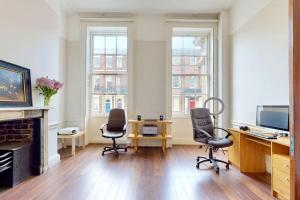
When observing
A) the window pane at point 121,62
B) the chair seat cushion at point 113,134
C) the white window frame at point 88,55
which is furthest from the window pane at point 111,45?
the chair seat cushion at point 113,134

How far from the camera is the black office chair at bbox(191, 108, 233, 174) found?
359cm

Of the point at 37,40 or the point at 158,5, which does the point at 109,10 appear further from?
the point at 37,40

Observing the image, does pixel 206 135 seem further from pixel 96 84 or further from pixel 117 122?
pixel 96 84

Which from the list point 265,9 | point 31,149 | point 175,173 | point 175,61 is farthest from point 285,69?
point 31,149

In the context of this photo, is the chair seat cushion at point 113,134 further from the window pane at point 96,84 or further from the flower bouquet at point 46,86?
the window pane at point 96,84

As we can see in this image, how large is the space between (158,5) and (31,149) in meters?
4.03

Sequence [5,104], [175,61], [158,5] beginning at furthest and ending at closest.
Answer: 1. [175,61]
2. [158,5]
3. [5,104]

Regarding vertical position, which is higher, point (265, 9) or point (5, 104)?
point (265, 9)

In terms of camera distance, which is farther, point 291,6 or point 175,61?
point 175,61

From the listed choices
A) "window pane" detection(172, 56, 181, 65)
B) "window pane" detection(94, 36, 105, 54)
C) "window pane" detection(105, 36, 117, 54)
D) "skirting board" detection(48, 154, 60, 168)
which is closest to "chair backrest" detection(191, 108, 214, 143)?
"window pane" detection(172, 56, 181, 65)

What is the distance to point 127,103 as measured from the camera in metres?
5.54

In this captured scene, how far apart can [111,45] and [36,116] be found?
10.4 feet

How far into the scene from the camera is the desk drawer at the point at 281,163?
2439mm

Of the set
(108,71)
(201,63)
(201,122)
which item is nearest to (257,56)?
(201,122)
